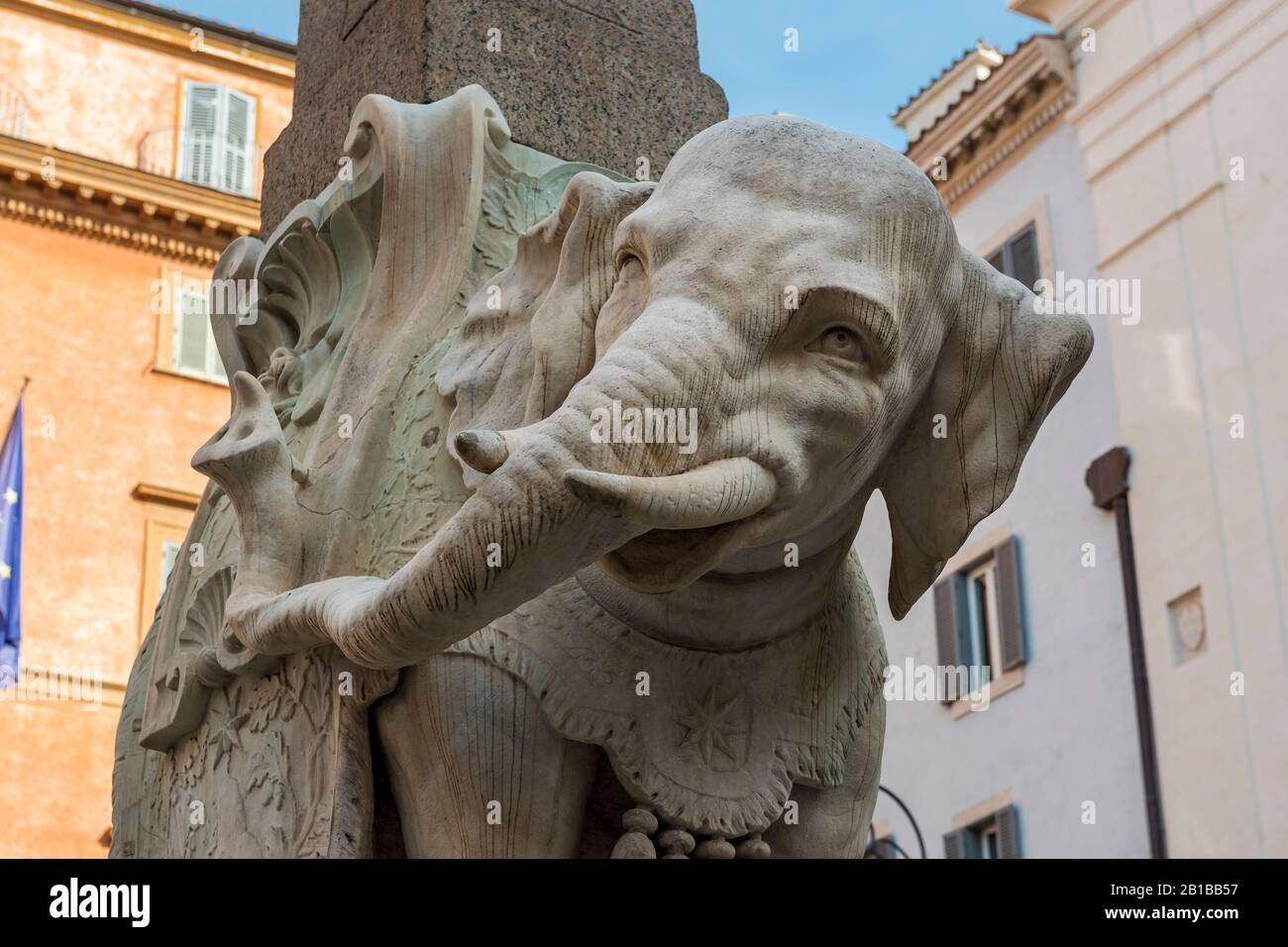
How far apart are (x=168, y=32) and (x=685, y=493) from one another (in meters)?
24.9

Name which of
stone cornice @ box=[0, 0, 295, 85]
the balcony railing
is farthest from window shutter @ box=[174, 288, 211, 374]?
stone cornice @ box=[0, 0, 295, 85]

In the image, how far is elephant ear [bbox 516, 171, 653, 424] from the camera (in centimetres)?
303

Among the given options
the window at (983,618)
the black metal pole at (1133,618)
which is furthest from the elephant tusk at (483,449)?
the window at (983,618)

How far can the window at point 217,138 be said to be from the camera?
2589 cm

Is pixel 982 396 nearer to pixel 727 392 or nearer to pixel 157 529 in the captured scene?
pixel 727 392

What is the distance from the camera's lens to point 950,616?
22.1 metres

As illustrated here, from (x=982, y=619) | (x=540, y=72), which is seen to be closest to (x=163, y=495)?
(x=982, y=619)

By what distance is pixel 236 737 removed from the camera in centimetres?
339

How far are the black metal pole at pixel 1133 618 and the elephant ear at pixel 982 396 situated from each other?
16.2m

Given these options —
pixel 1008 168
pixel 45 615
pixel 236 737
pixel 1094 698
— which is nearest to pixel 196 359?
pixel 45 615

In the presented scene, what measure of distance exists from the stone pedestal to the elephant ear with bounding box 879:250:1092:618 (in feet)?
3.74

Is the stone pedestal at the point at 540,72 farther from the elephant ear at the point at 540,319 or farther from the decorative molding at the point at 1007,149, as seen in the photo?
the decorative molding at the point at 1007,149

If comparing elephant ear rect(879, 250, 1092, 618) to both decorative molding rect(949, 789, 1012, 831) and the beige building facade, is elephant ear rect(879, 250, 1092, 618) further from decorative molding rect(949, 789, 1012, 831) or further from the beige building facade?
decorative molding rect(949, 789, 1012, 831)

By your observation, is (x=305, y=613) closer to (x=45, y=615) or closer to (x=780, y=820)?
(x=780, y=820)
